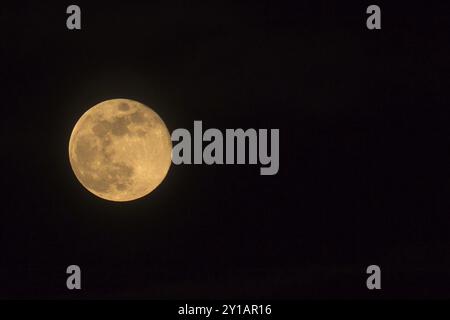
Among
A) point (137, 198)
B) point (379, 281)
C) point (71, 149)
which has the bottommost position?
point (379, 281)

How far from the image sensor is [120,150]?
13.0 metres

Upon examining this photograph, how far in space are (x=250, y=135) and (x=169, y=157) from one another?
1747mm

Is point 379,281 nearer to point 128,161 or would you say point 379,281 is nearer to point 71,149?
point 128,161

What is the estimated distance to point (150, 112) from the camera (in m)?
13.3

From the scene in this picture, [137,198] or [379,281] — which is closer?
[137,198]

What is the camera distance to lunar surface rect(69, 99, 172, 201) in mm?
13023

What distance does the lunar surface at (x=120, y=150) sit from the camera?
13.0m

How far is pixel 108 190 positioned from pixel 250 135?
9.34 feet

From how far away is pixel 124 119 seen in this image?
1310 centimetres

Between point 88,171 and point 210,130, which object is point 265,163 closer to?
point 210,130

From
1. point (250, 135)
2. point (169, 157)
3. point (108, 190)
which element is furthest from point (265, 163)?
point (108, 190)

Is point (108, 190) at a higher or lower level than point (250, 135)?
lower

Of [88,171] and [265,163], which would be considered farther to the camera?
[265,163]

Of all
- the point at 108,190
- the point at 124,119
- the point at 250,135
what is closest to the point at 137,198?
the point at 108,190
